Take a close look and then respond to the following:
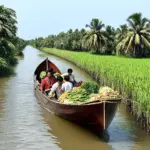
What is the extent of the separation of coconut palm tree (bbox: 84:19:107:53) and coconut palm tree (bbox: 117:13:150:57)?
7.75 metres

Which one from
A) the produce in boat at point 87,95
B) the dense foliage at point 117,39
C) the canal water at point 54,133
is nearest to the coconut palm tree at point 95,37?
the dense foliage at point 117,39

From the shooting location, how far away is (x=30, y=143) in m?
9.32

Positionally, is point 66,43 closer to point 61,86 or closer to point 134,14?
point 134,14

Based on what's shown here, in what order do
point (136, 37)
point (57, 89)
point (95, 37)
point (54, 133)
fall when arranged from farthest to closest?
point (95, 37) → point (136, 37) → point (57, 89) → point (54, 133)

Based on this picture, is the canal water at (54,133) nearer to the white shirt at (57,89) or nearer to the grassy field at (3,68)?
the white shirt at (57,89)

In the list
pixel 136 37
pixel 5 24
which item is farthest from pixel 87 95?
pixel 136 37

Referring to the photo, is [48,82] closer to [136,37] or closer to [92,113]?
[92,113]

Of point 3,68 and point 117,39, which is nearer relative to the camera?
point 3,68

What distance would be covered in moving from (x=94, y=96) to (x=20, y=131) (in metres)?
2.61

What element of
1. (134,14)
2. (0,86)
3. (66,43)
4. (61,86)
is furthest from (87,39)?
(61,86)

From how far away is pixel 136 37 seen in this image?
135ft

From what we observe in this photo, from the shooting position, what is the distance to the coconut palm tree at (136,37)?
4159 cm

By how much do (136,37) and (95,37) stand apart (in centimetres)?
1015

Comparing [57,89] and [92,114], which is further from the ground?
[57,89]
